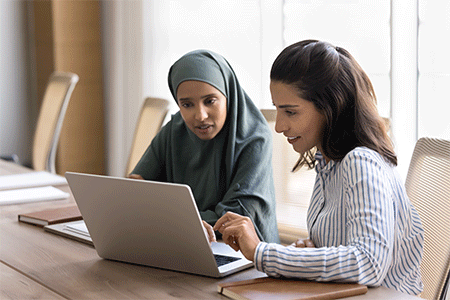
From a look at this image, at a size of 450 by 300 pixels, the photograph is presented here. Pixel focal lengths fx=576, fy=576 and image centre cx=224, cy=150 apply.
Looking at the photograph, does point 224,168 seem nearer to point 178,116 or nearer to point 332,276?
point 178,116

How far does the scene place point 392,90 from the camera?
231 centimetres

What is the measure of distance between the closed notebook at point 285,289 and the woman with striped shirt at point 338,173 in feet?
0.05

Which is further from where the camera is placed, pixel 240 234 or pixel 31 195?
pixel 31 195

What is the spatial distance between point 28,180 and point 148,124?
52 centimetres

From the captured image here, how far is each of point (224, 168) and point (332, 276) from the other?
72cm

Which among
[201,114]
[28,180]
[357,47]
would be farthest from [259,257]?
[357,47]

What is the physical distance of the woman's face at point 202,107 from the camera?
5.32ft

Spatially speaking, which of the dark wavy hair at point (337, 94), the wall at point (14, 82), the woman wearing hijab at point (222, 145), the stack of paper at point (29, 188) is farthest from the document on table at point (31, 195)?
the wall at point (14, 82)

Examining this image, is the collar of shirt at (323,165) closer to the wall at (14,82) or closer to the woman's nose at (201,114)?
the woman's nose at (201,114)

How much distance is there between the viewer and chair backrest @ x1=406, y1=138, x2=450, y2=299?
124 cm

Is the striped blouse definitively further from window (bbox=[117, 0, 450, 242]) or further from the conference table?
window (bbox=[117, 0, 450, 242])

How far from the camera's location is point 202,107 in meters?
1.62

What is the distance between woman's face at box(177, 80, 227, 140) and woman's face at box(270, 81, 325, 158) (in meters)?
0.45

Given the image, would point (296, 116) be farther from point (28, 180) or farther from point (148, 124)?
point (28, 180)
